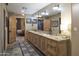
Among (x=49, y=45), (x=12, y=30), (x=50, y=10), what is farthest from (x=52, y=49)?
(x=12, y=30)

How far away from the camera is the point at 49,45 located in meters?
3.39

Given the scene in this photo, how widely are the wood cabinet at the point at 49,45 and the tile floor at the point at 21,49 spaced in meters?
0.15

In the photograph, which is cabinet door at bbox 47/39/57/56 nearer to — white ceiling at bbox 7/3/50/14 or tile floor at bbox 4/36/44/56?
tile floor at bbox 4/36/44/56

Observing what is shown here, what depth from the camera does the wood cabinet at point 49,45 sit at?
3.27 metres

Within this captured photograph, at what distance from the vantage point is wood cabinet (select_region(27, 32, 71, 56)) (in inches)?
129

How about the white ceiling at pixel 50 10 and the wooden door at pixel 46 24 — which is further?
the wooden door at pixel 46 24

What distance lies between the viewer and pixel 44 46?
11.5ft

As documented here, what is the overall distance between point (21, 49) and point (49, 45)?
0.72 meters

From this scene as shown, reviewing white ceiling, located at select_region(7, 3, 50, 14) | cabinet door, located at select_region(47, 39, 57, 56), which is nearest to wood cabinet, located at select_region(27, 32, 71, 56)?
cabinet door, located at select_region(47, 39, 57, 56)

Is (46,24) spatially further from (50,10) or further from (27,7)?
(27,7)

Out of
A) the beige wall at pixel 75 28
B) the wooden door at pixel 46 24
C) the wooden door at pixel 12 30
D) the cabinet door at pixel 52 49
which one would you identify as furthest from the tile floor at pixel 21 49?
the beige wall at pixel 75 28

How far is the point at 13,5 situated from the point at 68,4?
4.30 feet

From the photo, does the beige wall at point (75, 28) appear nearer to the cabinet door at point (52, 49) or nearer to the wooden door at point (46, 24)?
the cabinet door at point (52, 49)

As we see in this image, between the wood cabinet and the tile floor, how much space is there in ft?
0.48
